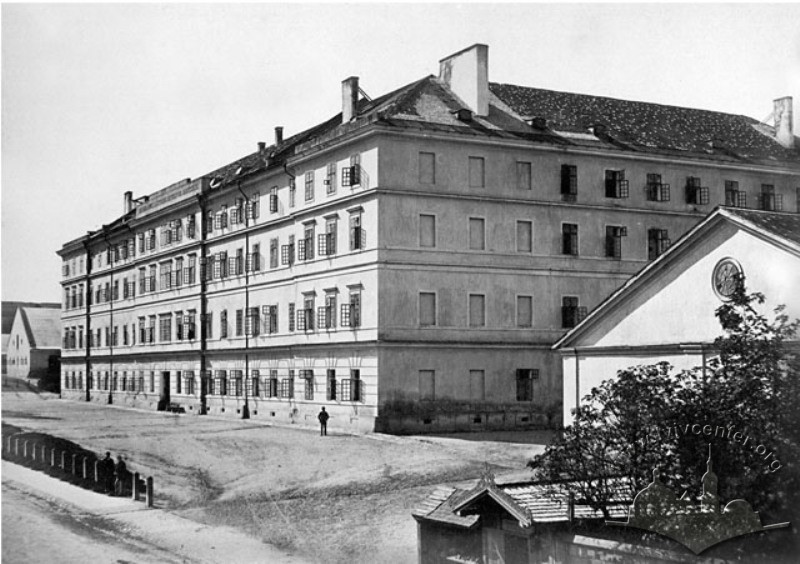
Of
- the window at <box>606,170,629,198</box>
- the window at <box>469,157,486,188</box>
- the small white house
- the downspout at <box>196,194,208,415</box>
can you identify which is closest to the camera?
the small white house

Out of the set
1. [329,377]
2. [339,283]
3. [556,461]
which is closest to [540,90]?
[339,283]

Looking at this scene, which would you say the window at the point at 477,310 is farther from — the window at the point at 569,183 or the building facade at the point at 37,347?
the building facade at the point at 37,347

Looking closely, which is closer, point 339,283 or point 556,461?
point 556,461

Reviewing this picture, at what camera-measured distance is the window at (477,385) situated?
3816cm

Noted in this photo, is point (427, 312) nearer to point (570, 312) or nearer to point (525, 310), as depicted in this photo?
point (525, 310)

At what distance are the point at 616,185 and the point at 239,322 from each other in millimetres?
21112

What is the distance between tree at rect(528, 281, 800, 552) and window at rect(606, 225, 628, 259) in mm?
26850

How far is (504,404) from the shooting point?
38.6 m

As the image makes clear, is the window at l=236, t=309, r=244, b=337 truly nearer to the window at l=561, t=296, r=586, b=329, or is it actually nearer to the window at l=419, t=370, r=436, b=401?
the window at l=419, t=370, r=436, b=401

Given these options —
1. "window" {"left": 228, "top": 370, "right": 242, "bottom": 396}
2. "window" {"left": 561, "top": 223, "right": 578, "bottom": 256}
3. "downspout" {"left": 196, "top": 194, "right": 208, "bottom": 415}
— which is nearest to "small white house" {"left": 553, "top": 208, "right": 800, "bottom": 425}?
"window" {"left": 561, "top": 223, "right": 578, "bottom": 256}

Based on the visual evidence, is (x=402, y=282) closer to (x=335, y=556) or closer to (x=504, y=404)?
(x=504, y=404)

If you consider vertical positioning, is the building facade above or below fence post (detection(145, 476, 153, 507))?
above

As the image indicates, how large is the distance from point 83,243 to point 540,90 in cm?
2910

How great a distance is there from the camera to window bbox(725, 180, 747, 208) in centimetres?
4150
